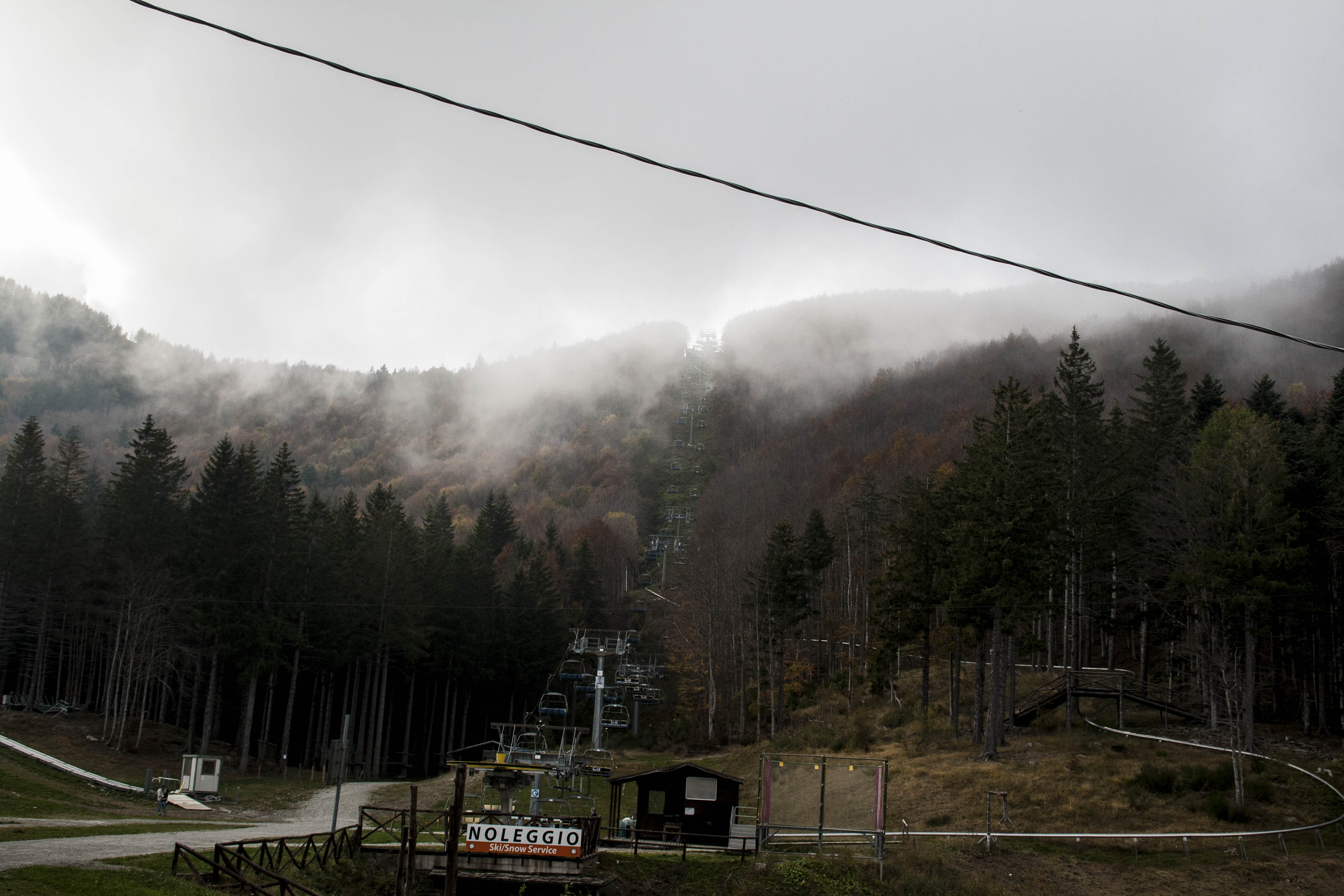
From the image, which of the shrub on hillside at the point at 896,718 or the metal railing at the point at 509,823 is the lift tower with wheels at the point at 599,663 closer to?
the metal railing at the point at 509,823

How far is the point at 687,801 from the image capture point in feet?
86.8

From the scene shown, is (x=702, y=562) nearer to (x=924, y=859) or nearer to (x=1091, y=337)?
(x=924, y=859)

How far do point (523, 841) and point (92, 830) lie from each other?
11.5 meters

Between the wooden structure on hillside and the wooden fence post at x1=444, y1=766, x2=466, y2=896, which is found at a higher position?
the wooden fence post at x1=444, y1=766, x2=466, y2=896

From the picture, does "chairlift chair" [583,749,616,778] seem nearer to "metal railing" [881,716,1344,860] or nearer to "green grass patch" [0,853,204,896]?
"metal railing" [881,716,1344,860]

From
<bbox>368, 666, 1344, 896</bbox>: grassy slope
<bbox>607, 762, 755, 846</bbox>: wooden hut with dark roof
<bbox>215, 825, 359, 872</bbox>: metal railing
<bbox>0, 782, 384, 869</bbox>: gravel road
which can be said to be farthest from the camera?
<bbox>607, 762, 755, 846</bbox>: wooden hut with dark roof

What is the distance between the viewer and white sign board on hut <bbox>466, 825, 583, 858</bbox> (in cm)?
2191

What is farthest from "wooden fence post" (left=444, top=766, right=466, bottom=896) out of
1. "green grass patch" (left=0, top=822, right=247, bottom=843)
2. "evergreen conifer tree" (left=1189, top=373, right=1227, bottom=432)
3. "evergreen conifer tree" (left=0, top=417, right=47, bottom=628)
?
"evergreen conifer tree" (left=1189, top=373, right=1227, bottom=432)

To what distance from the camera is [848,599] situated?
6825cm

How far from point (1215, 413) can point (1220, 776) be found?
711 inches

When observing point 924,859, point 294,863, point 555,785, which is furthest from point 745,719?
point 294,863

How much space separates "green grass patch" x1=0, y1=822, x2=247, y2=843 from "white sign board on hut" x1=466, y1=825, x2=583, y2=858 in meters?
9.05

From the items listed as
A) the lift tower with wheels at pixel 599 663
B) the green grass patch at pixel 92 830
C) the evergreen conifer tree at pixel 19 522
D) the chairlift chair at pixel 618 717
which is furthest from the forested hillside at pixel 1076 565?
the evergreen conifer tree at pixel 19 522

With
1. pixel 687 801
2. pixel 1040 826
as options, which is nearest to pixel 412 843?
pixel 687 801
